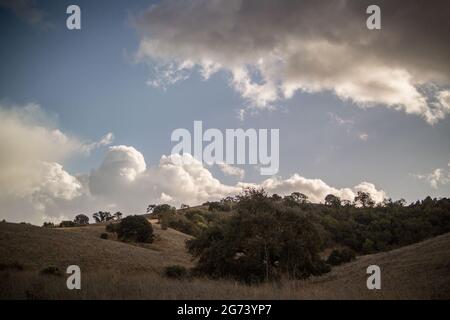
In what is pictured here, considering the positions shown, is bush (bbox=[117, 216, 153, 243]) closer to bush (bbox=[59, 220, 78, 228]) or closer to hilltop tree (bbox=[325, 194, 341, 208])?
bush (bbox=[59, 220, 78, 228])

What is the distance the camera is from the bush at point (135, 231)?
60969 millimetres

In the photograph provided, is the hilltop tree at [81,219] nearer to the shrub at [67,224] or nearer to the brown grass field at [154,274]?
the shrub at [67,224]

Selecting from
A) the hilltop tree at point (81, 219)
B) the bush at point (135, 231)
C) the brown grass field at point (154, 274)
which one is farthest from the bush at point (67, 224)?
the hilltop tree at point (81, 219)

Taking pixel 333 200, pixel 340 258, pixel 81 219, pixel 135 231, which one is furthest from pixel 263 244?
pixel 81 219

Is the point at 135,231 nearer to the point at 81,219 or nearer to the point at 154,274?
the point at 154,274

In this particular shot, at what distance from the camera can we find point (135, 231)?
61156 millimetres

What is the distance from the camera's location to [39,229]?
47750 mm

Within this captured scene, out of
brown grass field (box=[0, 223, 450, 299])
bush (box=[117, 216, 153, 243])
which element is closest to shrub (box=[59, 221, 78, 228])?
brown grass field (box=[0, 223, 450, 299])

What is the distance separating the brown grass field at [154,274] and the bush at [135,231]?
2.18m

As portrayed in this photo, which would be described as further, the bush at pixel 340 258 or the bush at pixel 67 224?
the bush at pixel 67 224

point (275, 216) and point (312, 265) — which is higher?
point (275, 216)

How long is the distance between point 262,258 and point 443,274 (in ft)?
45.8
